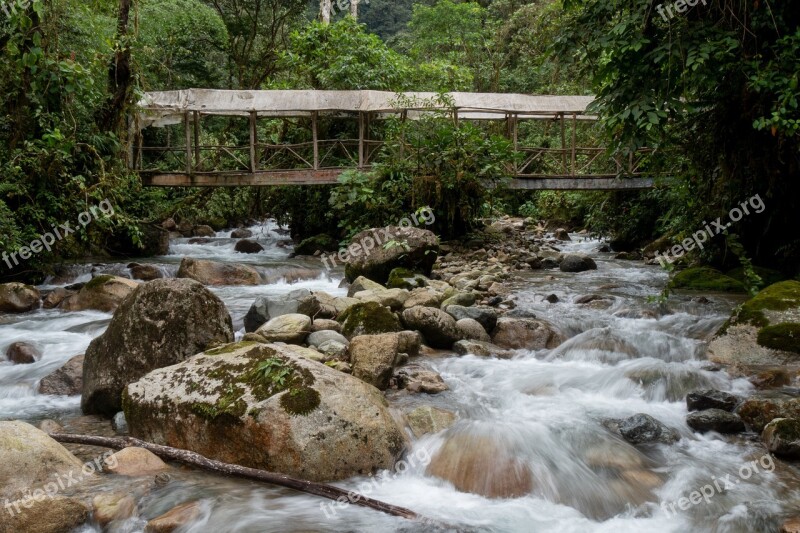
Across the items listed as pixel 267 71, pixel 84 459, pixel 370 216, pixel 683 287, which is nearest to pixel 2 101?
pixel 370 216

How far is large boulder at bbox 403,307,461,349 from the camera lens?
21.3ft

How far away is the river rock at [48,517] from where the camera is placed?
10.0 ft

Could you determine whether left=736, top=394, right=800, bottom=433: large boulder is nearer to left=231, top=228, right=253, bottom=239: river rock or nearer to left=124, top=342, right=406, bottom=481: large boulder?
left=124, top=342, right=406, bottom=481: large boulder

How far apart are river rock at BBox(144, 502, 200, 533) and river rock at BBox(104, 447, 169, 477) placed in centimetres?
47

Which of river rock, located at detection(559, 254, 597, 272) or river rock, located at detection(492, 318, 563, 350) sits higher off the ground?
river rock, located at detection(559, 254, 597, 272)

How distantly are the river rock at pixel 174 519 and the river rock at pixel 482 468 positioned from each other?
1.42m

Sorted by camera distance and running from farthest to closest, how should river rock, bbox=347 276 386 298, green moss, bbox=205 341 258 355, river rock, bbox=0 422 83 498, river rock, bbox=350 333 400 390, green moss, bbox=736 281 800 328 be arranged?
river rock, bbox=347 276 386 298 < green moss, bbox=736 281 800 328 < river rock, bbox=350 333 400 390 < green moss, bbox=205 341 258 355 < river rock, bbox=0 422 83 498

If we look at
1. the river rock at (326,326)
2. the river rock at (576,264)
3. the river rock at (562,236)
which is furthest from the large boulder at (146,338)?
the river rock at (562,236)

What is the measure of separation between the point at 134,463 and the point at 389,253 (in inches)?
245

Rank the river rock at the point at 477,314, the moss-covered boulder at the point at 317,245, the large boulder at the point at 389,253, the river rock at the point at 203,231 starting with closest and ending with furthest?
the river rock at the point at 477,314
the large boulder at the point at 389,253
the moss-covered boulder at the point at 317,245
the river rock at the point at 203,231

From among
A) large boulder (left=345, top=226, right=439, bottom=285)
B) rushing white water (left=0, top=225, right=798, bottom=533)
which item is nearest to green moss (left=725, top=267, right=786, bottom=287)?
rushing white water (left=0, top=225, right=798, bottom=533)

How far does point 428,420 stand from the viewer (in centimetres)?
446

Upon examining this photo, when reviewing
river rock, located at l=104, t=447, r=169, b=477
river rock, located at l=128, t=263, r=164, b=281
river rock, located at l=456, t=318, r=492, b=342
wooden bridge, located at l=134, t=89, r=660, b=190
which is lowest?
river rock, located at l=104, t=447, r=169, b=477

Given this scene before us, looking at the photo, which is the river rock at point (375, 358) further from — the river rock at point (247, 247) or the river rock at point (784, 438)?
the river rock at point (247, 247)
